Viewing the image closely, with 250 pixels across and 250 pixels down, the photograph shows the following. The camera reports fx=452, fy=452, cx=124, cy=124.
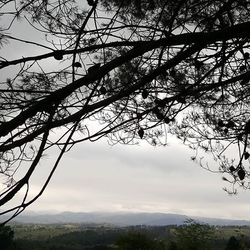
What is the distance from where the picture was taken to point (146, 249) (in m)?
39.6

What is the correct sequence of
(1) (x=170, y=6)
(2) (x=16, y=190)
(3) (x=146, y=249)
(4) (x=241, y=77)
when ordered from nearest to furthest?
1. (2) (x=16, y=190)
2. (4) (x=241, y=77)
3. (1) (x=170, y=6)
4. (3) (x=146, y=249)

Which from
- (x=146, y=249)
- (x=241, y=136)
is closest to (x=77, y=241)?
(x=146, y=249)

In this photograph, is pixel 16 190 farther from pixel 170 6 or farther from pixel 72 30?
pixel 170 6

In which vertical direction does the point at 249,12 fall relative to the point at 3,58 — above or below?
above

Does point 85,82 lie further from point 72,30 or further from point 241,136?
point 241,136

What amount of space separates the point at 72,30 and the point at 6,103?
1.16 metres

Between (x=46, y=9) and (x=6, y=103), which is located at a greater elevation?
(x=46, y=9)

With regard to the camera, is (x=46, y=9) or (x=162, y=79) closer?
(x=46, y=9)

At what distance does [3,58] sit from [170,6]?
6.28 feet

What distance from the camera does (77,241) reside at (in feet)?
397

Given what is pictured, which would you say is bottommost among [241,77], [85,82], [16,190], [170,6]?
[16,190]

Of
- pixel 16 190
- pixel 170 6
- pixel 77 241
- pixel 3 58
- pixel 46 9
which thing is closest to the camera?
pixel 16 190

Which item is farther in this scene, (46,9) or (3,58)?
(46,9)

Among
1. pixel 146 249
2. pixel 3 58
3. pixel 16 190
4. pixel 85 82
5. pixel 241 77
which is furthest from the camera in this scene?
pixel 146 249
